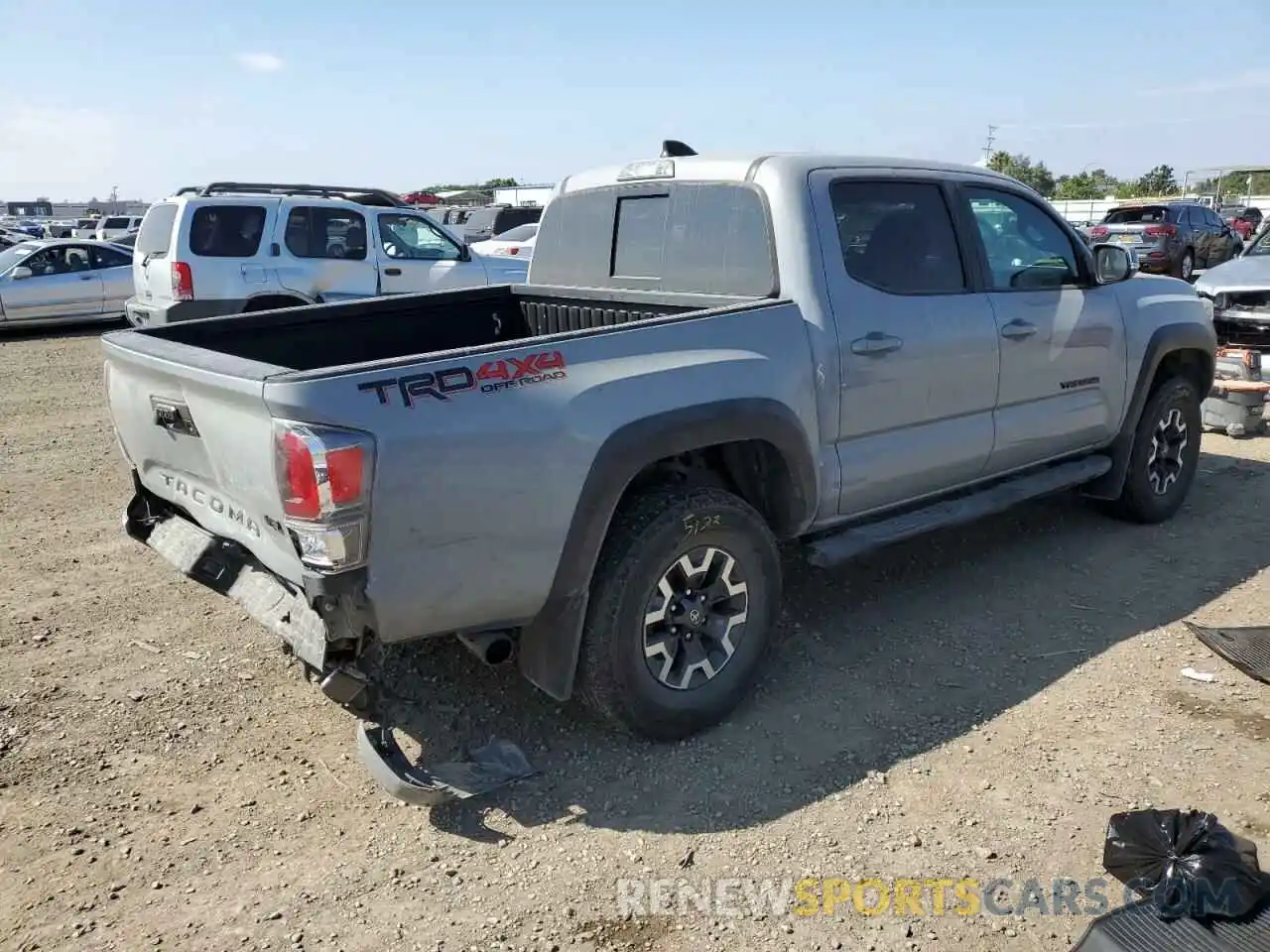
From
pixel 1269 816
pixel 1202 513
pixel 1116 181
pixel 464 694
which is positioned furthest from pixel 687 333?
pixel 1116 181

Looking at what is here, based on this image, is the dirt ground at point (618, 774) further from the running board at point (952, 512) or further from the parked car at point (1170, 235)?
the parked car at point (1170, 235)

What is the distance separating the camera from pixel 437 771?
3.25 metres

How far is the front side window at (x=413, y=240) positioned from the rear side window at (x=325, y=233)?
325mm

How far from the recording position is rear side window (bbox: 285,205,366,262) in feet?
36.5

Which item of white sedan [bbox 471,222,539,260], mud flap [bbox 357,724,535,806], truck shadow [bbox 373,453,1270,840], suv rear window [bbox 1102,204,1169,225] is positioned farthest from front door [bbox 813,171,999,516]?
suv rear window [bbox 1102,204,1169,225]

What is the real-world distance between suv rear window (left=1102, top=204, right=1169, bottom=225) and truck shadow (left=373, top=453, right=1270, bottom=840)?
16597mm

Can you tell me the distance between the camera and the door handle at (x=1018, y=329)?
4.68 m

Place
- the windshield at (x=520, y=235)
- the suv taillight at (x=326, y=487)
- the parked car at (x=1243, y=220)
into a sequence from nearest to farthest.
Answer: the suv taillight at (x=326, y=487) < the windshield at (x=520, y=235) < the parked car at (x=1243, y=220)

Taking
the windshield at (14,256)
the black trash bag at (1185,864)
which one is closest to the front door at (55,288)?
the windshield at (14,256)

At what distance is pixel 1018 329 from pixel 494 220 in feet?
57.9

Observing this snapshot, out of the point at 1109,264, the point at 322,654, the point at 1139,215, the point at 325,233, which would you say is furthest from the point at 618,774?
the point at 1139,215

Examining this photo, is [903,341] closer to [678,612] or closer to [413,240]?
[678,612]

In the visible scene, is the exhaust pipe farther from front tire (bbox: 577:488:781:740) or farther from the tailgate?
the tailgate

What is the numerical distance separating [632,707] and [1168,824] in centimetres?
163
